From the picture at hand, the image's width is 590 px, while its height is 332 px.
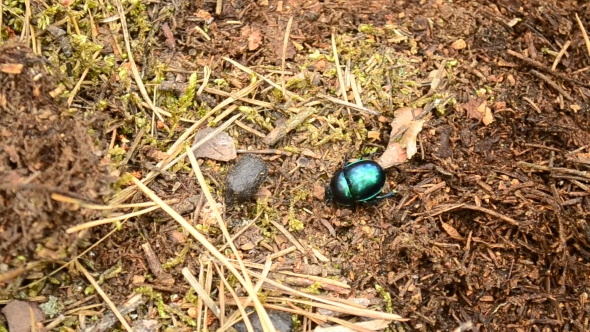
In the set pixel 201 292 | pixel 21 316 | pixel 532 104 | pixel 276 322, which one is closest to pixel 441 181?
pixel 532 104

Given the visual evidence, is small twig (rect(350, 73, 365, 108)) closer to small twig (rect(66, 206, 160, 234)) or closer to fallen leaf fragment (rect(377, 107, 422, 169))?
fallen leaf fragment (rect(377, 107, 422, 169))

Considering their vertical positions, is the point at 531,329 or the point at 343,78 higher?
the point at 343,78

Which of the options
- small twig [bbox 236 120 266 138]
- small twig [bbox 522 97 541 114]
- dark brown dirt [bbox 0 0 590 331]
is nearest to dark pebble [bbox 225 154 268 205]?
dark brown dirt [bbox 0 0 590 331]

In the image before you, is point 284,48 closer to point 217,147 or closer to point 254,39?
point 254,39

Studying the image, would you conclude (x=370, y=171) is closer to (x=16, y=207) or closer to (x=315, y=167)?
(x=315, y=167)

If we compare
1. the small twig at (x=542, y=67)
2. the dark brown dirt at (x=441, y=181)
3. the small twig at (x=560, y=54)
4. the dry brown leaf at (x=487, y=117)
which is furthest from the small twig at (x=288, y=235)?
the small twig at (x=560, y=54)

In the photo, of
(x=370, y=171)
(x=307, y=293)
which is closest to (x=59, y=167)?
(x=307, y=293)
